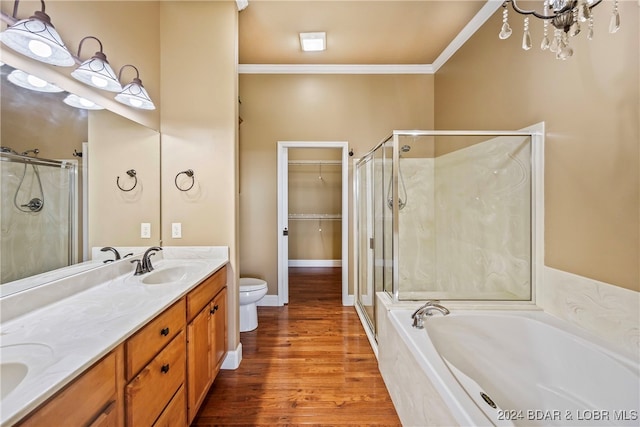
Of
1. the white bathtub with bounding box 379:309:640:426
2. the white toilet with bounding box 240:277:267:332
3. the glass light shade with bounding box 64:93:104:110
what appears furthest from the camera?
the white toilet with bounding box 240:277:267:332

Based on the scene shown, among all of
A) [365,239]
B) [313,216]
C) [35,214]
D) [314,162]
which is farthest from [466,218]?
[313,216]

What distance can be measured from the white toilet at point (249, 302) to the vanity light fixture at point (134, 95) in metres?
1.68

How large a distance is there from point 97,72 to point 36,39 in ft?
0.98

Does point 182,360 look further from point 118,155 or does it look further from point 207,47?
point 207,47

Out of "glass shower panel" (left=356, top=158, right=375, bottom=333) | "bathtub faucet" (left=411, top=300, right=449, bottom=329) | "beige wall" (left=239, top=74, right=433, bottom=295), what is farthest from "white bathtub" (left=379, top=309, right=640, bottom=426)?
"beige wall" (left=239, top=74, right=433, bottom=295)

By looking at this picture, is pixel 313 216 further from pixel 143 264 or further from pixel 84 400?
pixel 84 400

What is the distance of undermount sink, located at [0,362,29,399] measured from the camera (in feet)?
2.29

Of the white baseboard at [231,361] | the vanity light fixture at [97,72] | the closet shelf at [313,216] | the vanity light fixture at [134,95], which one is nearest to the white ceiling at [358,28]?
the vanity light fixture at [134,95]

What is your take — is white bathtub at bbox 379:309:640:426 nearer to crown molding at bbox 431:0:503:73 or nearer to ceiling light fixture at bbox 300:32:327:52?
crown molding at bbox 431:0:503:73

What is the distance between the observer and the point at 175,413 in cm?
117

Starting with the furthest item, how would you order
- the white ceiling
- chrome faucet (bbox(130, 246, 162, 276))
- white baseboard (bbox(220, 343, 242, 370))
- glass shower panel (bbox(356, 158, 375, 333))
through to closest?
1. glass shower panel (bbox(356, 158, 375, 333))
2. the white ceiling
3. white baseboard (bbox(220, 343, 242, 370))
4. chrome faucet (bbox(130, 246, 162, 276))

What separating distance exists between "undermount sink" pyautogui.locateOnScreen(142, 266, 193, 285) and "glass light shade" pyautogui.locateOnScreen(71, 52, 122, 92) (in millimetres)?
1127

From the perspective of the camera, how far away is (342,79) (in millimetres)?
3109

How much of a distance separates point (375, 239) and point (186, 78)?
2.14 metres
